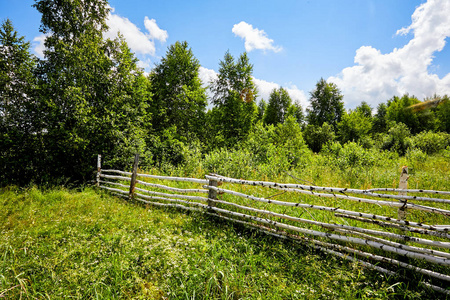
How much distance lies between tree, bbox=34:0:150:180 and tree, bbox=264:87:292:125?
1168 inches

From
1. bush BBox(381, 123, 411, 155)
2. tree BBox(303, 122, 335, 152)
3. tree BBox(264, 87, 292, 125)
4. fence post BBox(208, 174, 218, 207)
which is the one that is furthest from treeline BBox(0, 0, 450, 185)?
tree BBox(264, 87, 292, 125)

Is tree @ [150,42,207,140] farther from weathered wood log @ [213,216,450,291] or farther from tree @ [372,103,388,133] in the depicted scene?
tree @ [372,103,388,133]

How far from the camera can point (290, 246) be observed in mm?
3500

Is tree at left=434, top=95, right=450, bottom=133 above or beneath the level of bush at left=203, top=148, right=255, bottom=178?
above

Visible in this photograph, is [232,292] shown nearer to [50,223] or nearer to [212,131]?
[50,223]

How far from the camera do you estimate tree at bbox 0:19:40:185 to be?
762 centimetres

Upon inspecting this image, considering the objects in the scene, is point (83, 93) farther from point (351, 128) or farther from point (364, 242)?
point (351, 128)

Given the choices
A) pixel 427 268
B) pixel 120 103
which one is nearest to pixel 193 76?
pixel 120 103

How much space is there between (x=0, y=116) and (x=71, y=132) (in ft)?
8.81

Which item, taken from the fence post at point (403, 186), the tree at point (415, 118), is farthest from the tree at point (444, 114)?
the fence post at point (403, 186)

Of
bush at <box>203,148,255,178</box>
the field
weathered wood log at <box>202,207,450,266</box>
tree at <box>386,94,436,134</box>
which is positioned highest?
tree at <box>386,94,436,134</box>

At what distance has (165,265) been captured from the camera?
2805mm

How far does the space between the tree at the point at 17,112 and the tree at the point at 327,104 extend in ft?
110

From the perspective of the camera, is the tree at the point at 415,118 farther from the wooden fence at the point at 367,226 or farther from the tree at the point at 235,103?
the wooden fence at the point at 367,226
